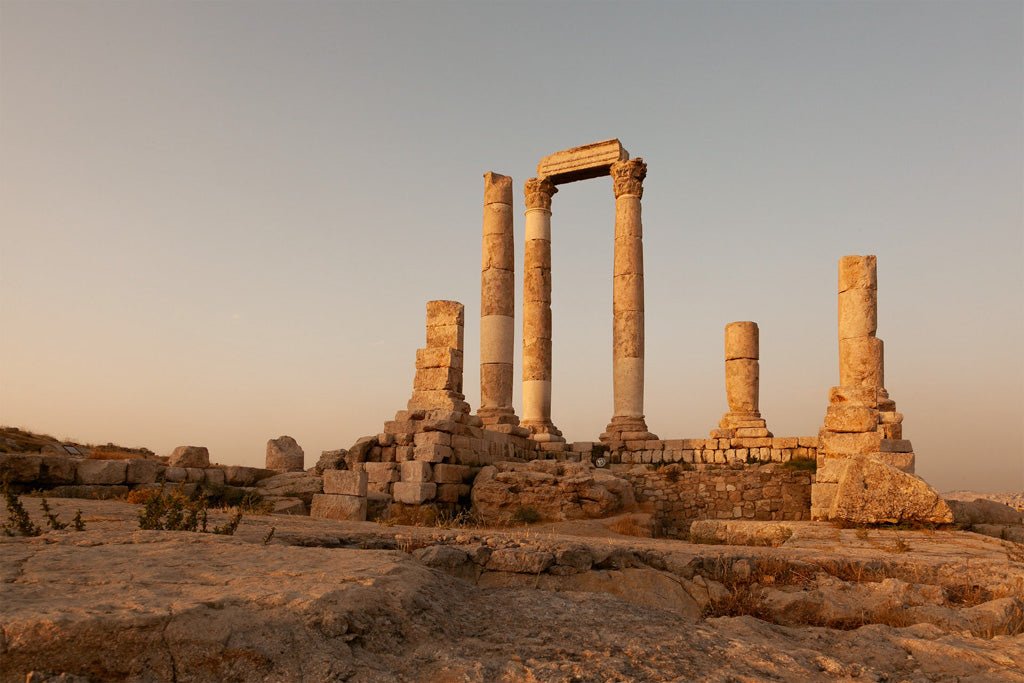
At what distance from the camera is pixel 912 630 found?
16.5ft

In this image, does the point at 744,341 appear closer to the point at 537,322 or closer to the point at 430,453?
the point at 537,322

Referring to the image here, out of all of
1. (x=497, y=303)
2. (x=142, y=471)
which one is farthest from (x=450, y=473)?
(x=497, y=303)

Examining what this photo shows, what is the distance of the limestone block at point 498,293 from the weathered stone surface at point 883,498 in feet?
36.7

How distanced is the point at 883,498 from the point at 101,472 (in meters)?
12.5

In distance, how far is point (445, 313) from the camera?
18016mm

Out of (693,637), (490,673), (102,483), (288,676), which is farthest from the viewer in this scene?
(102,483)

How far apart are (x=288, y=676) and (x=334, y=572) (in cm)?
118

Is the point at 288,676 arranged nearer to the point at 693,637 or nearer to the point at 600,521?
the point at 693,637

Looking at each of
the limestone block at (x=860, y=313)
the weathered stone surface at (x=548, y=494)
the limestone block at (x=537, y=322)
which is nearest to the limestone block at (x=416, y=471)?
the weathered stone surface at (x=548, y=494)

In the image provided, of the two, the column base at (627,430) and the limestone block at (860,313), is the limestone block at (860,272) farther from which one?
the column base at (627,430)

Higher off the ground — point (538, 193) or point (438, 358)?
point (538, 193)

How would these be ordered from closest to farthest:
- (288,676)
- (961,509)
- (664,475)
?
(288,676), (961,509), (664,475)

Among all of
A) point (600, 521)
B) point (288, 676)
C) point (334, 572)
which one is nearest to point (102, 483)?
point (600, 521)

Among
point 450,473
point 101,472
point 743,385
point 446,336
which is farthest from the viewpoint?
point 743,385
